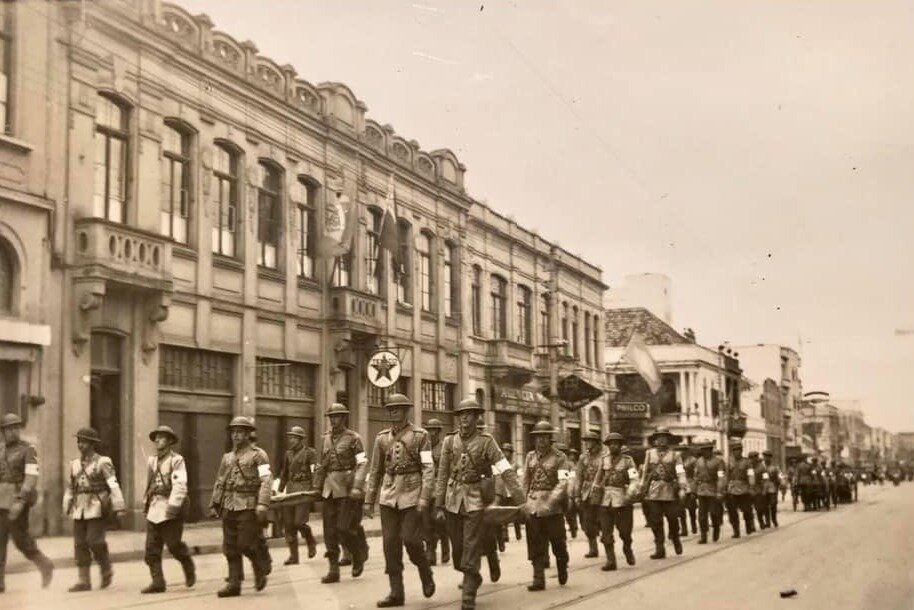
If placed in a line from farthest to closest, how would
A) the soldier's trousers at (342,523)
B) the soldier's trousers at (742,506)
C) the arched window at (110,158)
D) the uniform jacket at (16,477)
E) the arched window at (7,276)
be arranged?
the soldier's trousers at (742,506), the arched window at (110,158), the arched window at (7,276), the soldier's trousers at (342,523), the uniform jacket at (16,477)

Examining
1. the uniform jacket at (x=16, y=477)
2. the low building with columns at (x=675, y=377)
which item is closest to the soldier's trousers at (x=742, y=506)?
the uniform jacket at (x=16, y=477)

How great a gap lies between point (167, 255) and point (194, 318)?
214cm

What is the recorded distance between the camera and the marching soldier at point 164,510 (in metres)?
12.4

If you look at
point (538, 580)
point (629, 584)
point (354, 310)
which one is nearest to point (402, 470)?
point (538, 580)

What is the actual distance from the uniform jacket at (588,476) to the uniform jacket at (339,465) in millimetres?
3672

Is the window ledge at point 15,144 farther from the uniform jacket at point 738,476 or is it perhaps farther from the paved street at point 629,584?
the uniform jacket at point 738,476

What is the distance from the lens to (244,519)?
12438 millimetres

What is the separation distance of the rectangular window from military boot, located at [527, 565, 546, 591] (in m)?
13.5

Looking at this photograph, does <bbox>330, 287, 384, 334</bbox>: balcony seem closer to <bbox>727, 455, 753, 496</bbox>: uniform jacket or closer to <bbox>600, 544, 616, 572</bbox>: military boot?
<bbox>727, 455, 753, 496</bbox>: uniform jacket

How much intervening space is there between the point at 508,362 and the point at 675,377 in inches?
1083

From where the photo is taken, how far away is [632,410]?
173ft

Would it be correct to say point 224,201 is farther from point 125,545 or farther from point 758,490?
point 758,490

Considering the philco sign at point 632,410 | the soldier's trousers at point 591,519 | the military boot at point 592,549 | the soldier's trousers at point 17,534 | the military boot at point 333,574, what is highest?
the philco sign at point 632,410

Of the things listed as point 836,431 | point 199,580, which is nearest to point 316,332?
point 199,580
